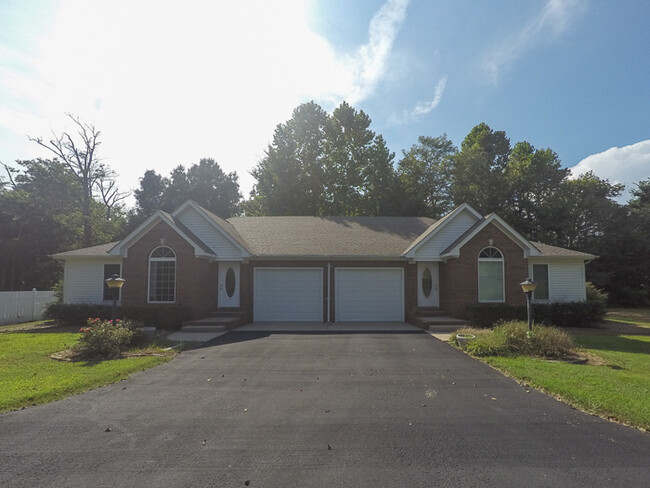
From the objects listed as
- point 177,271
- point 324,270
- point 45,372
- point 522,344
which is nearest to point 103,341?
point 45,372

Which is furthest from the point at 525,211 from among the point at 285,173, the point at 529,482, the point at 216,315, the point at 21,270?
→ the point at 21,270

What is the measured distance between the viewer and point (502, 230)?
16.0 m

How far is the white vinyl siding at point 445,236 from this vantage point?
16.8 metres

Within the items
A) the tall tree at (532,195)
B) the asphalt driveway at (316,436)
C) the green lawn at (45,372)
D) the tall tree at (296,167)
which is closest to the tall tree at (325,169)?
the tall tree at (296,167)

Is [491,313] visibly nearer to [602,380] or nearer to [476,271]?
[476,271]

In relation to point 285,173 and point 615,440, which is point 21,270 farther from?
point 615,440

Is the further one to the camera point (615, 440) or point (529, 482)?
point (615, 440)

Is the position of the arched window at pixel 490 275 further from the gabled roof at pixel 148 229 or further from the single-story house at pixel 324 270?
the gabled roof at pixel 148 229

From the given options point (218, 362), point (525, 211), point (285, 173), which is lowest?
point (218, 362)

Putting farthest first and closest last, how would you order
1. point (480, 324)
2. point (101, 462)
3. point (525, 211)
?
point (525, 211)
point (480, 324)
point (101, 462)

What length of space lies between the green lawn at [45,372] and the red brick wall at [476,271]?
36.5ft

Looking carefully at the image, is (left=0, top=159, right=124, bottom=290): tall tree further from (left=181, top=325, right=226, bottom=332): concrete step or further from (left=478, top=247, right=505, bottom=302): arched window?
(left=478, top=247, right=505, bottom=302): arched window

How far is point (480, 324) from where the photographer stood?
49.4 feet

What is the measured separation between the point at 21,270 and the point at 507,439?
142ft
